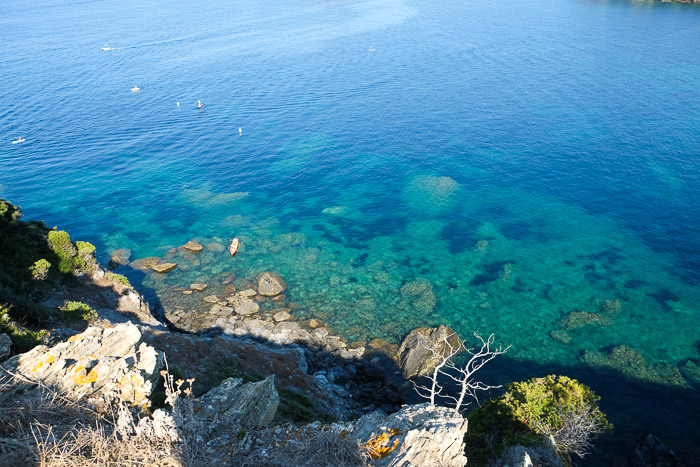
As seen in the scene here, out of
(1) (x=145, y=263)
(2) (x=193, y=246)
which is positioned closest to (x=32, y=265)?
(1) (x=145, y=263)

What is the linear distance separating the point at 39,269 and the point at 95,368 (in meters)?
24.7

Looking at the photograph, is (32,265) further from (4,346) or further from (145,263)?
(4,346)

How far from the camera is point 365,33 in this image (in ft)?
482

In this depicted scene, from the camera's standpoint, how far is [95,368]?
57.3 feet

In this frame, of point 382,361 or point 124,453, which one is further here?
point 382,361

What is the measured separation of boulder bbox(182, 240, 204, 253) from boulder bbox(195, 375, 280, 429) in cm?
3601

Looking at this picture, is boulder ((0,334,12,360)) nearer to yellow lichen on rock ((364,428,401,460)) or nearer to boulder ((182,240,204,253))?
yellow lichen on rock ((364,428,401,460))

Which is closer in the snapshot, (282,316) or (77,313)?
(77,313)

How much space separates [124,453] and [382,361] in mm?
29270

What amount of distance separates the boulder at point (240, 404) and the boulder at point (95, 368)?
2.55 meters

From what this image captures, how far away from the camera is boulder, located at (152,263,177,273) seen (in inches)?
2000

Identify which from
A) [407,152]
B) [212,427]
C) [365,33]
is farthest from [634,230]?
[365,33]

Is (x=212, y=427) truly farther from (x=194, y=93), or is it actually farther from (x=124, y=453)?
(x=194, y=93)

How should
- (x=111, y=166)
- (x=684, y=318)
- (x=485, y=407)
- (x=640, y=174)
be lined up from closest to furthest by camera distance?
1. (x=485, y=407)
2. (x=684, y=318)
3. (x=640, y=174)
4. (x=111, y=166)
